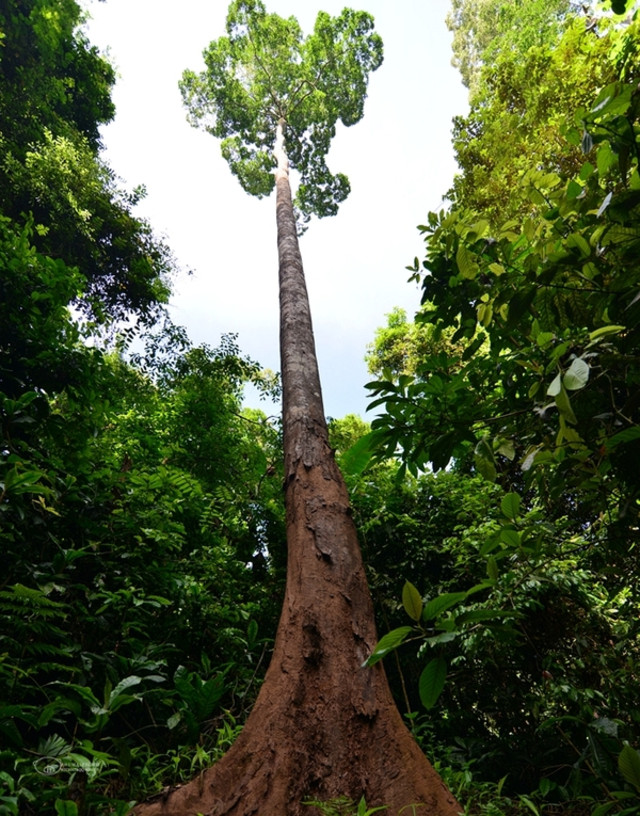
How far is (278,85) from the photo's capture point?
12.6 m

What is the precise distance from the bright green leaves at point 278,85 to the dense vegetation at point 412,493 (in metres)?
5.89

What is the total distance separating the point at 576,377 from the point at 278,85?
14882 millimetres

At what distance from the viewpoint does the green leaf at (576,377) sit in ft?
3.08

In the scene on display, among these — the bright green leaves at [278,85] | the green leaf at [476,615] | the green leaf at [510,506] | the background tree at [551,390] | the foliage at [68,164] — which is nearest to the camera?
the green leaf at [476,615]

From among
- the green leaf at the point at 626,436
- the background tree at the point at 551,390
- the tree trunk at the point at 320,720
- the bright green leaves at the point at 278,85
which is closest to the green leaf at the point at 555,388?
the background tree at the point at 551,390

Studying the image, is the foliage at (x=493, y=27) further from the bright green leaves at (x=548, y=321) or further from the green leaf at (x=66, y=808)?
the green leaf at (x=66, y=808)

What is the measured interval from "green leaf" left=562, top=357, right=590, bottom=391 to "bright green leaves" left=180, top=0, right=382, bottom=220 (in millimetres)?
13863

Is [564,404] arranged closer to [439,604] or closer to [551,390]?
[551,390]

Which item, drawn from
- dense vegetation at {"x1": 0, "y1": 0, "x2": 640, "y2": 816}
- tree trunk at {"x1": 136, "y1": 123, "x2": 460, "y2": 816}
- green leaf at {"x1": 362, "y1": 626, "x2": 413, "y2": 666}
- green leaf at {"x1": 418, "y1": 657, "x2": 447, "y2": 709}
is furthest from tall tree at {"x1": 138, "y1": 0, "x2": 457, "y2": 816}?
green leaf at {"x1": 362, "y1": 626, "x2": 413, "y2": 666}

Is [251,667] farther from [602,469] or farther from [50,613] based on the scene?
[602,469]

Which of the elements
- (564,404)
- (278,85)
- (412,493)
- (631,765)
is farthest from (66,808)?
(278,85)

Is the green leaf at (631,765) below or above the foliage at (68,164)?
below

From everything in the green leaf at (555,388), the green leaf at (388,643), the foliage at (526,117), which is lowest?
the green leaf at (388,643)

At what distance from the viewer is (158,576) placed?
10.4 feet
